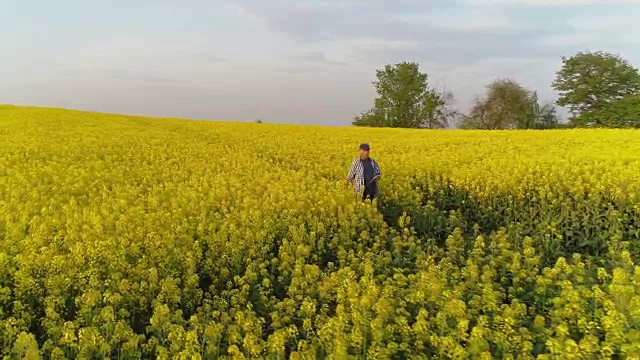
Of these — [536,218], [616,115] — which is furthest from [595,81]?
[536,218]

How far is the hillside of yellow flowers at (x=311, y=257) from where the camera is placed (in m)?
5.40

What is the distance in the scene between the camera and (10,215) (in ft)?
30.2

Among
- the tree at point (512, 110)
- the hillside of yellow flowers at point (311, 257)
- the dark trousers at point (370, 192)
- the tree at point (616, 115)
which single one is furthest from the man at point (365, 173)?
the tree at point (512, 110)

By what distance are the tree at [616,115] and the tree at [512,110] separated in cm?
1069

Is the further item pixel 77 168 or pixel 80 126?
pixel 80 126

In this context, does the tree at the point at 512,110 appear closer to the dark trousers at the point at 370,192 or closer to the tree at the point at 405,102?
the tree at the point at 405,102

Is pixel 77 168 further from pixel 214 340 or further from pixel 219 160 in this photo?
pixel 214 340

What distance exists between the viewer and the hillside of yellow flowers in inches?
→ 213

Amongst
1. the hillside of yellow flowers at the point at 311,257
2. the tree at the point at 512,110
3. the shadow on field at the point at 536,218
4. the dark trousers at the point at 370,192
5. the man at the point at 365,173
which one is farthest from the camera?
the tree at the point at 512,110

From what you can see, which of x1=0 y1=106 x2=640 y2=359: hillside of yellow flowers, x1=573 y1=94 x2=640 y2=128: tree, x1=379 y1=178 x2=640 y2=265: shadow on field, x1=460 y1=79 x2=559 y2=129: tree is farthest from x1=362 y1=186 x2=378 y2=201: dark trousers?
x1=460 y1=79 x2=559 y2=129: tree

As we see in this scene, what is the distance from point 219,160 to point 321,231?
7.74 m

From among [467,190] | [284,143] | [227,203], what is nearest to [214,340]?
[227,203]

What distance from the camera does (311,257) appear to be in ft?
29.6

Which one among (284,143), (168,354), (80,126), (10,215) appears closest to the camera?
(168,354)
